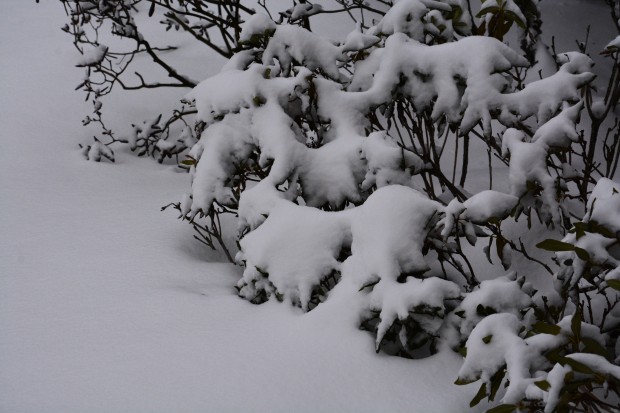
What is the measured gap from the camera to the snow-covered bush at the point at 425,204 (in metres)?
1.27

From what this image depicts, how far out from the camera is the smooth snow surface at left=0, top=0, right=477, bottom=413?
141 centimetres

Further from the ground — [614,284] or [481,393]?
[614,284]

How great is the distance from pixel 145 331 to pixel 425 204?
91 centimetres

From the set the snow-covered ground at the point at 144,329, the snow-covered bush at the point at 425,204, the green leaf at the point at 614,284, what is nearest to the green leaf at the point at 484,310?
the snow-covered bush at the point at 425,204

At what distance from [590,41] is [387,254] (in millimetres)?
3424

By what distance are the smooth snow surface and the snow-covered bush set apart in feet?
0.35

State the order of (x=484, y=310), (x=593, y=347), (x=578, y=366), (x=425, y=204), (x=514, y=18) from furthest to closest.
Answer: (x=514, y=18) → (x=425, y=204) → (x=484, y=310) → (x=593, y=347) → (x=578, y=366)

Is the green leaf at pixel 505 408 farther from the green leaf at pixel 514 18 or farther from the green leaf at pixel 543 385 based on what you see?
the green leaf at pixel 514 18

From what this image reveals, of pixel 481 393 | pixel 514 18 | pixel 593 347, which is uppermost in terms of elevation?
pixel 514 18

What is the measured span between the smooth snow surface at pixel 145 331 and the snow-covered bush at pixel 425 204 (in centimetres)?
11

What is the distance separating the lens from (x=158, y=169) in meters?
3.03

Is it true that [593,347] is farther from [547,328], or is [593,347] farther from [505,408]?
[505,408]

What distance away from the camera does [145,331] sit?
166 cm

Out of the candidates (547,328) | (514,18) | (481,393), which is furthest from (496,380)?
(514,18)
